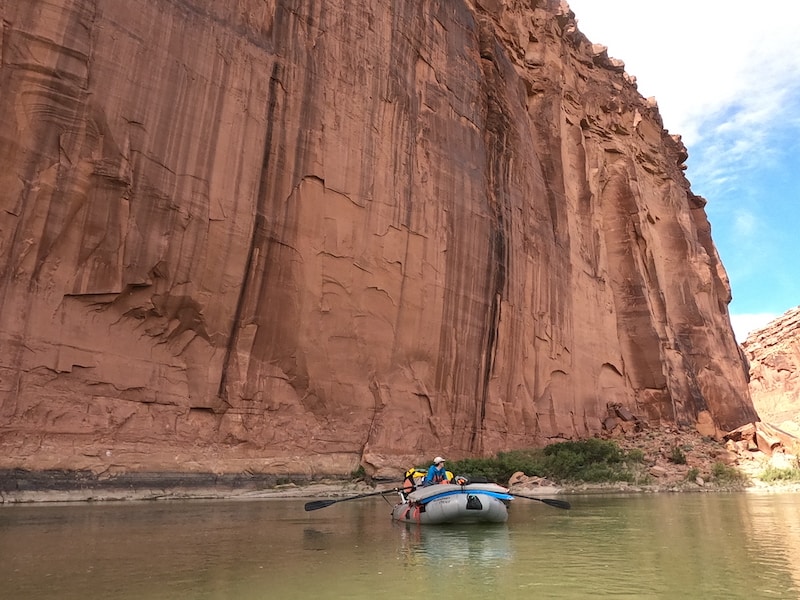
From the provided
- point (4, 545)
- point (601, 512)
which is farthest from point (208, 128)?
point (601, 512)

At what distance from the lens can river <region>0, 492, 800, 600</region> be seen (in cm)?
611

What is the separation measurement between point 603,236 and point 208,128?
1027 inches

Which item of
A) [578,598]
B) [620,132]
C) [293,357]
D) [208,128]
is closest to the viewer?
[578,598]

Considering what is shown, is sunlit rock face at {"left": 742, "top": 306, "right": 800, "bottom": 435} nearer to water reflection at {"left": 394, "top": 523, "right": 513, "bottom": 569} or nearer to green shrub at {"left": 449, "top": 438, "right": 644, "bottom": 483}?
green shrub at {"left": 449, "top": 438, "right": 644, "bottom": 483}

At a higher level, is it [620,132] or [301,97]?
[620,132]

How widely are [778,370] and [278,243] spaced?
8466 centimetres

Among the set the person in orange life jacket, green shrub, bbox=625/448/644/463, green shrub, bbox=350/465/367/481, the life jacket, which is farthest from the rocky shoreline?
the person in orange life jacket

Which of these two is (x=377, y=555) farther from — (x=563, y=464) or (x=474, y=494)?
(x=563, y=464)

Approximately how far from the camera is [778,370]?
3337 inches

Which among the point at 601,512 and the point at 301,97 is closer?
the point at 601,512

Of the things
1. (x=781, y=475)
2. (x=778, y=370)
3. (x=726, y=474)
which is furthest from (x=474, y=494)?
(x=778, y=370)

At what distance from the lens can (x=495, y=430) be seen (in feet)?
81.5

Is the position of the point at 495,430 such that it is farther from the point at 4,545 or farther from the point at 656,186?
the point at 656,186

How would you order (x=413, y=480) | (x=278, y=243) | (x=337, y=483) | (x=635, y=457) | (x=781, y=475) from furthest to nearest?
(x=635, y=457), (x=781, y=475), (x=278, y=243), (x=337, y=483), (x=413, y=480)
